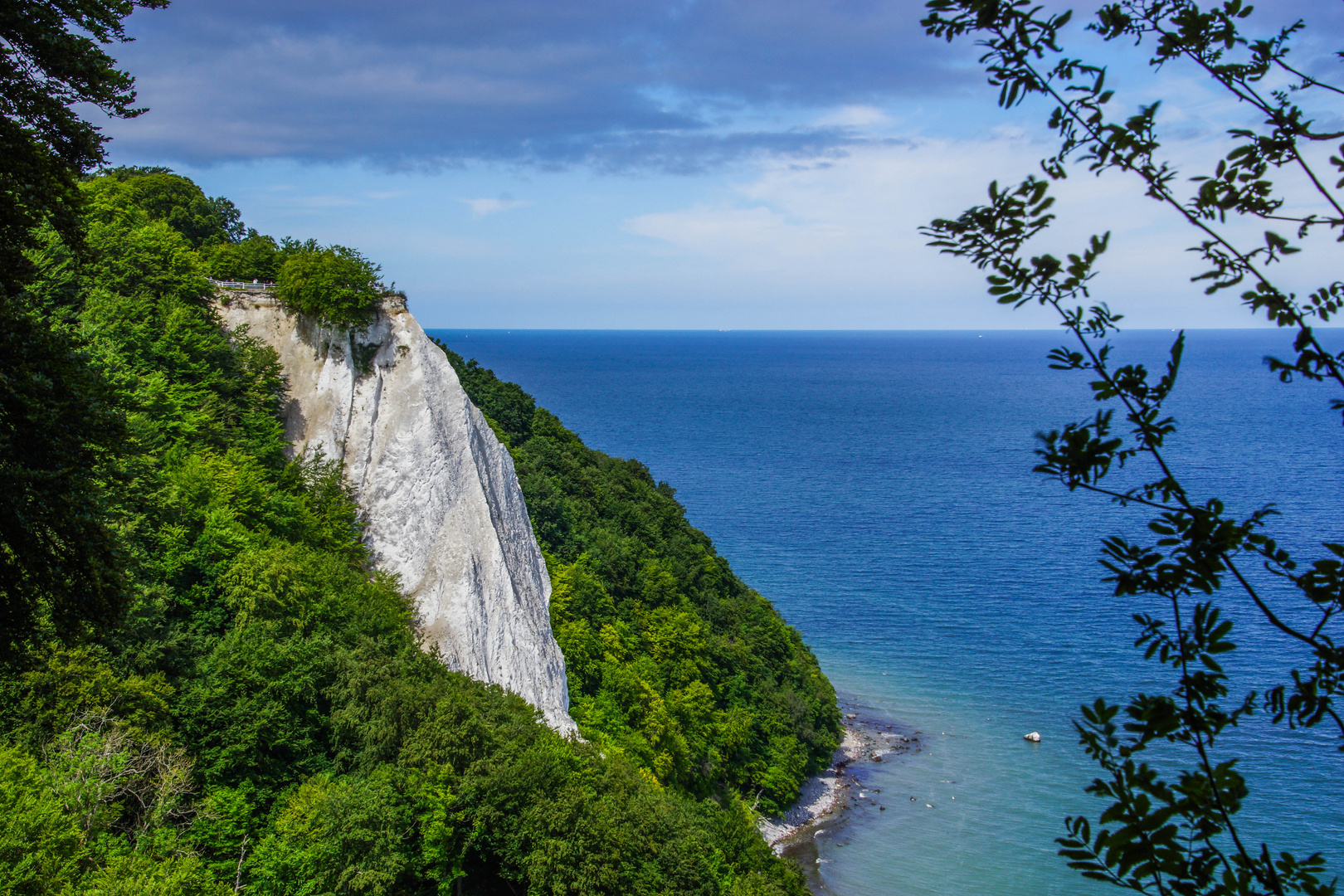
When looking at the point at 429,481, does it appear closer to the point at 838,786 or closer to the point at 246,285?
the point at 246,285

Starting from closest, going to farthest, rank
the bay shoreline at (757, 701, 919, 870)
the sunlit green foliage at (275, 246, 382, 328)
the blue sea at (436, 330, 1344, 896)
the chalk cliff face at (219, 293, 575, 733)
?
the chalk cliff face at (219, 293, 575, 733) < the sunlit green foliage at (275, 246, 382, 328) < the blue sea at (436, 330, 1344, 896) < the bay shoreline at (757, 701, 919, 870)

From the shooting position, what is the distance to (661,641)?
42.7 m

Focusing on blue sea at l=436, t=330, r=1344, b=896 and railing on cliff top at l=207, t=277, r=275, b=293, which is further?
blue sea at l=436, t=330, r=1344, b=896

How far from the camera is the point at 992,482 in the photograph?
103 m

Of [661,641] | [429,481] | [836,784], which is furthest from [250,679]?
[836,784]

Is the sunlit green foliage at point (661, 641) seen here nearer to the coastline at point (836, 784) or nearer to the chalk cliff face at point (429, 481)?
the coastline at point (836, 784)

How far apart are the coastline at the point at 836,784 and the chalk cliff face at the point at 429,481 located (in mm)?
15225

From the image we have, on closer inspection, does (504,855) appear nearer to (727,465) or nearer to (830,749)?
(830,749)

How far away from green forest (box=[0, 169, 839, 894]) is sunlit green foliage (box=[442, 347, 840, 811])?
229 millimetres

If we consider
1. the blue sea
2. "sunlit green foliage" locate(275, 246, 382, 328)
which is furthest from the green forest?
the blue sea

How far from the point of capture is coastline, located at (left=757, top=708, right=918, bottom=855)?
136 feet

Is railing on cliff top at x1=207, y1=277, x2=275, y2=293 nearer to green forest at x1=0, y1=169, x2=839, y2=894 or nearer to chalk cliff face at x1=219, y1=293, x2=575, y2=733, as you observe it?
chalk cliff face at x1=219, y1=293, x2=575, y2=733

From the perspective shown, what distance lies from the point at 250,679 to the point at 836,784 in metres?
34.6

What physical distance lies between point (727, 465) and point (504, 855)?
91.5m
